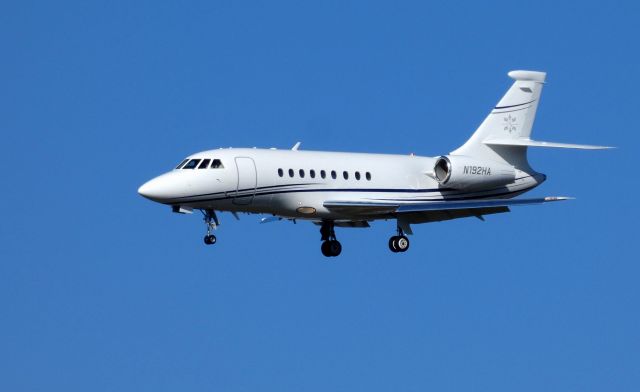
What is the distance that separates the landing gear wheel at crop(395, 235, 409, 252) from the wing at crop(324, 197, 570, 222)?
0.80 metres

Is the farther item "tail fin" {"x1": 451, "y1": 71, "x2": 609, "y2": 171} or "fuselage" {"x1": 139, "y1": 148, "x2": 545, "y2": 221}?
"tail fin" {"x1": 451, "y1": 71, "x2": 609, "y2": 171}

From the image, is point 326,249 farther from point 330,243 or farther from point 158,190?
point 158,190

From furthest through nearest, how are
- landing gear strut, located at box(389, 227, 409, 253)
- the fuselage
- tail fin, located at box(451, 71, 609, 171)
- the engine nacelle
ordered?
tail fin, located at box(451, 71, 609, 171), the engine nacelle, landing gear strut, located at box(389, 227, 409, 253), the fuselage

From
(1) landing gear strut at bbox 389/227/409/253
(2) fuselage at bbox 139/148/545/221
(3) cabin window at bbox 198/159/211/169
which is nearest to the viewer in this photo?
(2) fuselage at bbox 139/148/545/221

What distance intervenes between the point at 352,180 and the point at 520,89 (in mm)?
8212

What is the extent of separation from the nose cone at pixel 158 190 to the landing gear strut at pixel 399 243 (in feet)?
26.0

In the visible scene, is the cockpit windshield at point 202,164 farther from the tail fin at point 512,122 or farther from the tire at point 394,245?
the tail fin at point 512,122

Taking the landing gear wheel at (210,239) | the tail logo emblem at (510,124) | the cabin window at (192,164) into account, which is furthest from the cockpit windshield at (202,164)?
the tail logo emblem at (510,124)

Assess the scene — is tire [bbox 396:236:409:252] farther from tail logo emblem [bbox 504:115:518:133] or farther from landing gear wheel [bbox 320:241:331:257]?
tail logo emblem [bbox 504:115:518:133]

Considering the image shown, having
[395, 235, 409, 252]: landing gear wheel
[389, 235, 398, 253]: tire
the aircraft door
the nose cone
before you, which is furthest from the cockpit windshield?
[395, 235, 409, 252]: landing gear wheel

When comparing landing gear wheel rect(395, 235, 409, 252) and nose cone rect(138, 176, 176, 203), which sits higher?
landing gear wheel rect(395, 235, 409, 252)

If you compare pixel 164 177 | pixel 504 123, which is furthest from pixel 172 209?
pixel 504 123

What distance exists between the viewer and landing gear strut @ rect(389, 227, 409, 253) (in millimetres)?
47156

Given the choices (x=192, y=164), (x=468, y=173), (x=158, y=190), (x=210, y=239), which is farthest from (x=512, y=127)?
(x=158, y=190)
